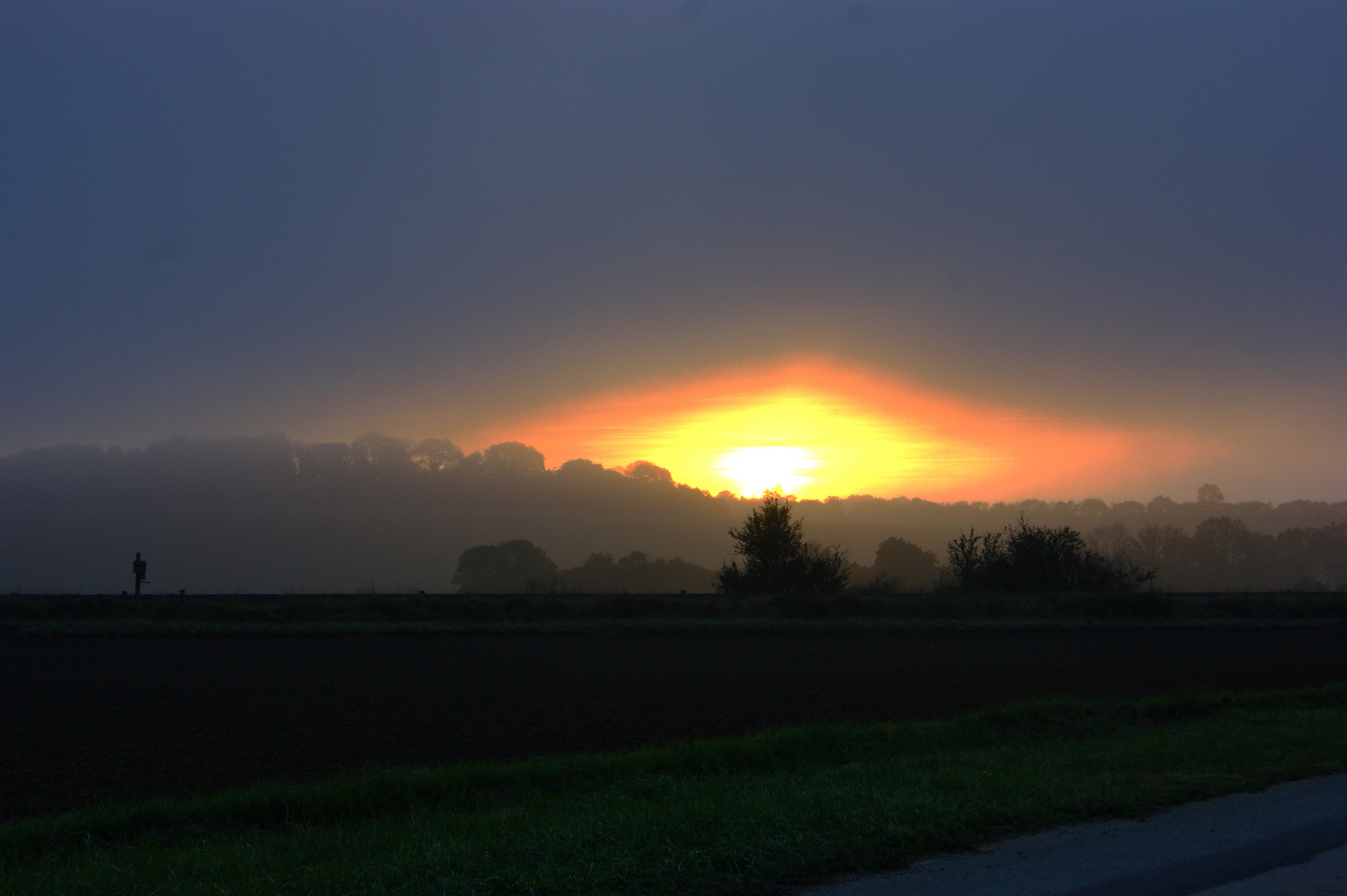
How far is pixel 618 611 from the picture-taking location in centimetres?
3681

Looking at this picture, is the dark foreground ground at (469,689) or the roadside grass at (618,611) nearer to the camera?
the dark foreground ground at (469,689)

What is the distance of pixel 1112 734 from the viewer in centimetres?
1273

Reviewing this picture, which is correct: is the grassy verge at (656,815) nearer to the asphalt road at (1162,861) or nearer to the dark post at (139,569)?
the asphalt road at (1162,861)

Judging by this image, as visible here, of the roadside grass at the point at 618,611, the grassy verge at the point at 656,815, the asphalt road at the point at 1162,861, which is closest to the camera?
the asphalt road at the point at 1162,861

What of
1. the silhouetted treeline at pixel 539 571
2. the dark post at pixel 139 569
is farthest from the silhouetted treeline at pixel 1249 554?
the dark post at pixel 139 569

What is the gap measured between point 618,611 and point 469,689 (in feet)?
62.1

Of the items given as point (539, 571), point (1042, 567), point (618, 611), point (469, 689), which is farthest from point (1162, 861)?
point (539, 571)

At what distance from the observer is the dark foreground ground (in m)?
11.4

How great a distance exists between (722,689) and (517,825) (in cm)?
1188

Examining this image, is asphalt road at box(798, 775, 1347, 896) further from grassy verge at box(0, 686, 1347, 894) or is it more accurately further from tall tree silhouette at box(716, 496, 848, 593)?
tall tree silhouette at box(716, 496, 848, 593)

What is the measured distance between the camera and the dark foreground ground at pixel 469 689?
11.4m

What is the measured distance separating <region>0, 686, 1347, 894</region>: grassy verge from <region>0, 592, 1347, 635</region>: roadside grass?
2377 centimetres

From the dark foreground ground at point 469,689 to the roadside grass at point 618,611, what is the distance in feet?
7.06

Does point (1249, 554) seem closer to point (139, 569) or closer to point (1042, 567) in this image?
point (1042, 567)
